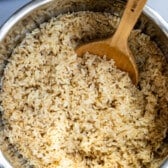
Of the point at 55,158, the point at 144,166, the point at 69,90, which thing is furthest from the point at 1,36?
the point at 144,166

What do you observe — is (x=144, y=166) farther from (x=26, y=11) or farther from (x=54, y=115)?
(x=26, y=11)

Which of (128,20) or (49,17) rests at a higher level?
(128,20)

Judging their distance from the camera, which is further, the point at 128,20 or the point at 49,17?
the point at 49,17

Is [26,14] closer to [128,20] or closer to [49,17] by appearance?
[49,17]

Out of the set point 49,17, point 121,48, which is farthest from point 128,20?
point 49,17
